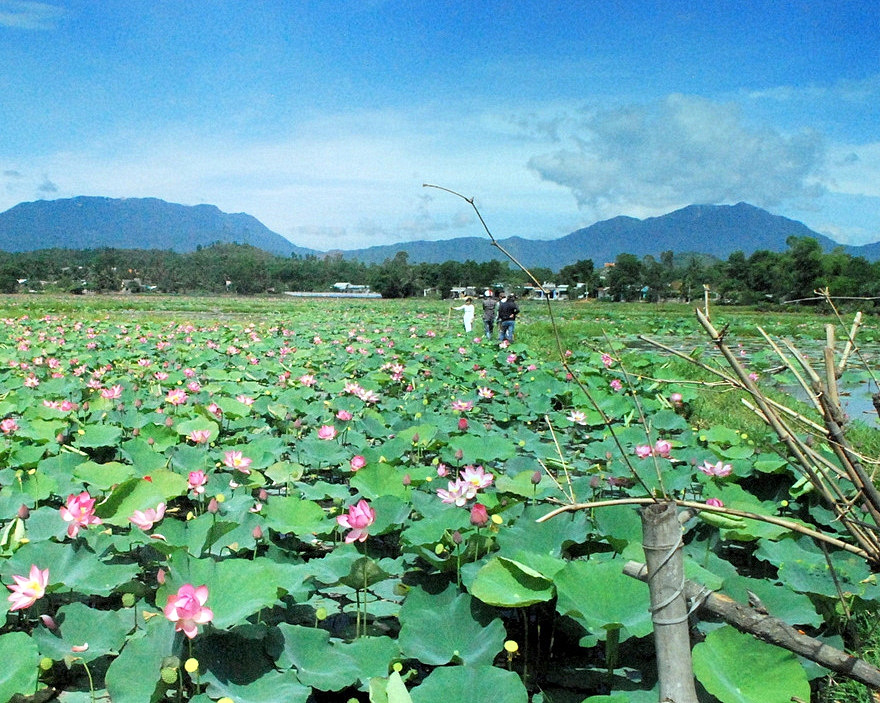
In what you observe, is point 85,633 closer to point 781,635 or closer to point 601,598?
point 601,598

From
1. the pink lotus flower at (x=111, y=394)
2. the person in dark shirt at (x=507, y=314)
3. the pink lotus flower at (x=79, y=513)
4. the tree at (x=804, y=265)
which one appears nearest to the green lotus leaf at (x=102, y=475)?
the pink lotus flower at (x=79, y=513)

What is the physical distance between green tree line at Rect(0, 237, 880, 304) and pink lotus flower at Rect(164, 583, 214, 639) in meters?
36.3

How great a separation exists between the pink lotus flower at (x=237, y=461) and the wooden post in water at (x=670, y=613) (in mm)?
1862

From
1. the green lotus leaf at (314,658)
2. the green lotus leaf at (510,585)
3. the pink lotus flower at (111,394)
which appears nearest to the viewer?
the green lotus leaf at (314,658)

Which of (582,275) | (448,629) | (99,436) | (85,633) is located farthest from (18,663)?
(582,275)

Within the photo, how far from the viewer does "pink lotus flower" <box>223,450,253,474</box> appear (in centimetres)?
269

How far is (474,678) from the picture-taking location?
1.32 m

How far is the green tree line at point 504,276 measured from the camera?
3847 cm

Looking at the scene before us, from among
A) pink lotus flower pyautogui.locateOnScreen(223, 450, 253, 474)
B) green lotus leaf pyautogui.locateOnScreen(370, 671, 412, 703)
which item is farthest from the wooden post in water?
pink lotus flower pyautogui.locateOnScreen(223, 450, 253, 474)

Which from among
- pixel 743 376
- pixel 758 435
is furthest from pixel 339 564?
pixel 758 435

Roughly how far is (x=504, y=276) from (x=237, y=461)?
66.0 meters

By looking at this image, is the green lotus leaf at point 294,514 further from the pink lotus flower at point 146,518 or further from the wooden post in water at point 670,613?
the wooden post in water at point 670,613

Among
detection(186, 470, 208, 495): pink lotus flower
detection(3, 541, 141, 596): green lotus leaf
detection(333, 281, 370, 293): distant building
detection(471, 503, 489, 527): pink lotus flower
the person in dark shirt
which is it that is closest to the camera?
detection(3, 541, 141, 596): green lotus leaf

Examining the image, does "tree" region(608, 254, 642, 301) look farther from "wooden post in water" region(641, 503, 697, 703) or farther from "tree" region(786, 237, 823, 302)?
"wooden post in water" region(641, 503, 697, 703)
